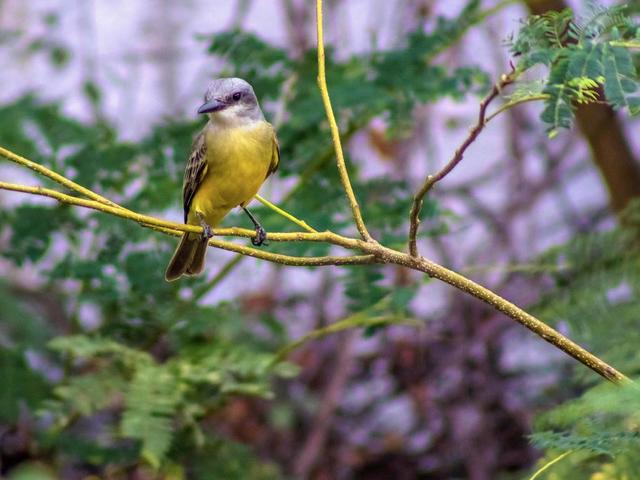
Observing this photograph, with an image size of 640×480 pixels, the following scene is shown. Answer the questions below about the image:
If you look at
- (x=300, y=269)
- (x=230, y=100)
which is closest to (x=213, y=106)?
(x=230, y=100)

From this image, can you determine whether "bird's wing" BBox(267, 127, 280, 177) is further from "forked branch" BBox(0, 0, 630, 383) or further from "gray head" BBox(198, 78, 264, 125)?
"forked branch" BBox(0, 0, 630, 383)

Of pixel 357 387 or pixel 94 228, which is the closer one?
pixel 94 228

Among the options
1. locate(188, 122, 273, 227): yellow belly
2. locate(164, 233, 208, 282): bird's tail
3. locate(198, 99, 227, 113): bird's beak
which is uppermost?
locate(198, 99, 227, 113): bird's beak

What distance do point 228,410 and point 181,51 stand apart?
224 cm

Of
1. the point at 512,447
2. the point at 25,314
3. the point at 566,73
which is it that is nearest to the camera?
the point at 566,73

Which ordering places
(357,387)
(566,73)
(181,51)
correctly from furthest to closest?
(181,51)
(357,387)
(566,73)

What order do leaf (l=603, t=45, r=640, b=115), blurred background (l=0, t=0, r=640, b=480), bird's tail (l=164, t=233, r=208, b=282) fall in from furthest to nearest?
blurred background (l=0, t=0, r=640, b=480) → bird's tail (l=164, t=233, r=208, b=282) → leaf (l=603, t=45, r=640, b=115)

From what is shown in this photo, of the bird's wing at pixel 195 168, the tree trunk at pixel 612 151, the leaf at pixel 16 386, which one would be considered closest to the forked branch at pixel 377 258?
the bird's wing at pixel 195 168

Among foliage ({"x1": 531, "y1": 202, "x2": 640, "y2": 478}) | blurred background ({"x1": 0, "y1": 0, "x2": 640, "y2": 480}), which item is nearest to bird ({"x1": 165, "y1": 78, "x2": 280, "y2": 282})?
blurred background ({"x1": 0, "y1": 0, "x2": 640, "y2": 480})

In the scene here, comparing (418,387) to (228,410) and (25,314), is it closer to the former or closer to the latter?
(228,410)

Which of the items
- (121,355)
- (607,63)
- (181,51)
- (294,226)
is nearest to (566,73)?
(607,63)

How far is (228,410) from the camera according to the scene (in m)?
4.80

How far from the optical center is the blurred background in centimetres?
310

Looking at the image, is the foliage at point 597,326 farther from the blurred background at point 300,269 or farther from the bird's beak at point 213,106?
the bird's beak at point 213,106
